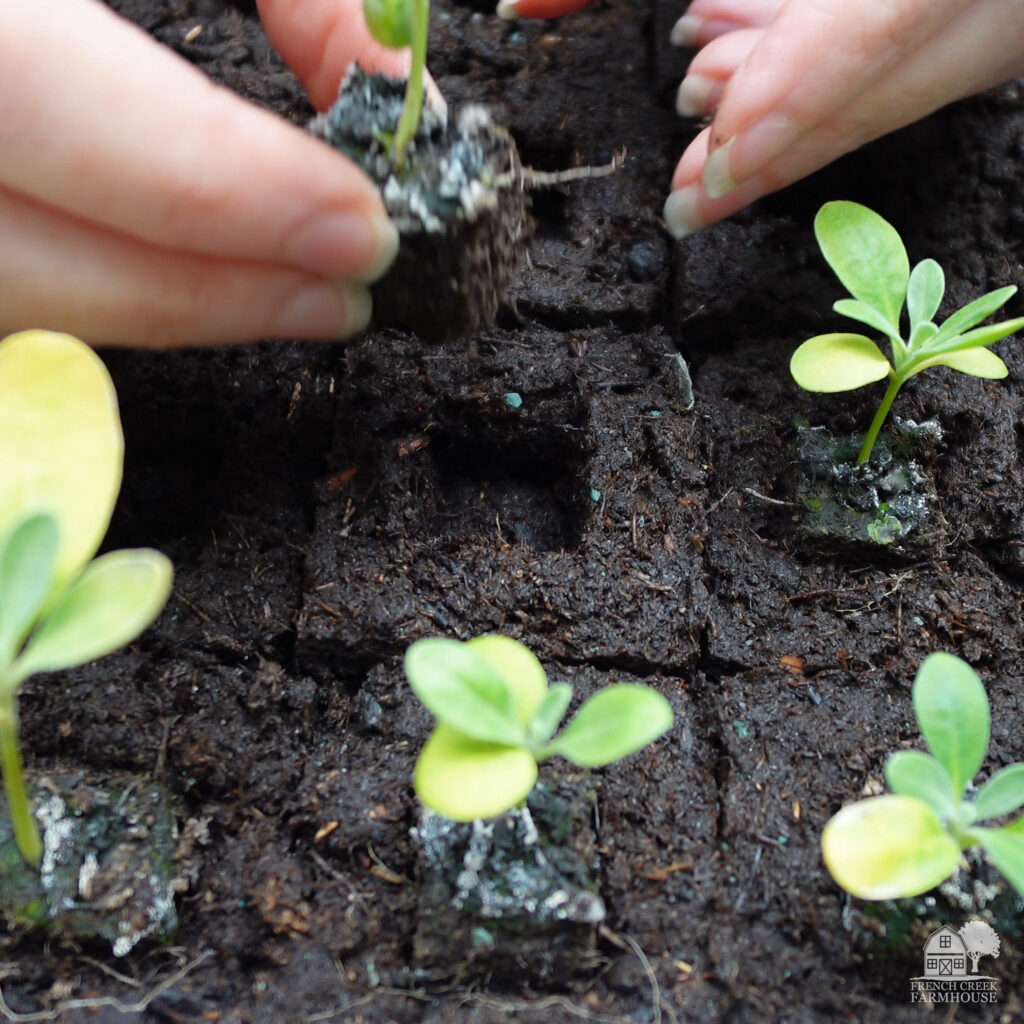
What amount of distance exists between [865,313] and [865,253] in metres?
0.11

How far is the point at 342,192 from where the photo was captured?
0.79 meters

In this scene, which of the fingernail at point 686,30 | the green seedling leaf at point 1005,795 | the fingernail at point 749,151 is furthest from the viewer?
the fingernail at point 686,30

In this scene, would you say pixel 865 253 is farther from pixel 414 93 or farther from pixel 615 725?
pixel 615 725

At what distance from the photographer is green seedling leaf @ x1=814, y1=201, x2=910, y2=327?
1.07 meters

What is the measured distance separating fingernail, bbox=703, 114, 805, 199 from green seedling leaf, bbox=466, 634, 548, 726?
1.96ft

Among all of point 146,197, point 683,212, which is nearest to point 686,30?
point 683,212

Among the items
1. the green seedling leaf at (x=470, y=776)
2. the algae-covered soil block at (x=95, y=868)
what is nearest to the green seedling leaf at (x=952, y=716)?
the green seedling leaf at (x=470, y=776)

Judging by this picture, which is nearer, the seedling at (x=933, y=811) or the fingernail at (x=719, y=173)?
the seedling at (x=933, y=811)

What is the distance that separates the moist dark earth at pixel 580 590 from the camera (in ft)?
2.70

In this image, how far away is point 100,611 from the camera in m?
0.69

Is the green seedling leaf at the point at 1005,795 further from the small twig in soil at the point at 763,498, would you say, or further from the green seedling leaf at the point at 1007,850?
the small twig in soil at the point at 763,498

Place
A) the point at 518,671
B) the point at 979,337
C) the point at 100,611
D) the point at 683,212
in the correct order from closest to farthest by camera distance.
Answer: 1. the point at 100,611
2. the point at 518,671
3. the point at 979,337
4. the point at 683,212

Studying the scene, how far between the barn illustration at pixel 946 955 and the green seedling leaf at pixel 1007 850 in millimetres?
97

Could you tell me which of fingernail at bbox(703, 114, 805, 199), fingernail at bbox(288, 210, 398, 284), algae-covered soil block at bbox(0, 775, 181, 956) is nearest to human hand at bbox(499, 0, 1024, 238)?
fingernail at bbox(703, 114, 805, 199)
